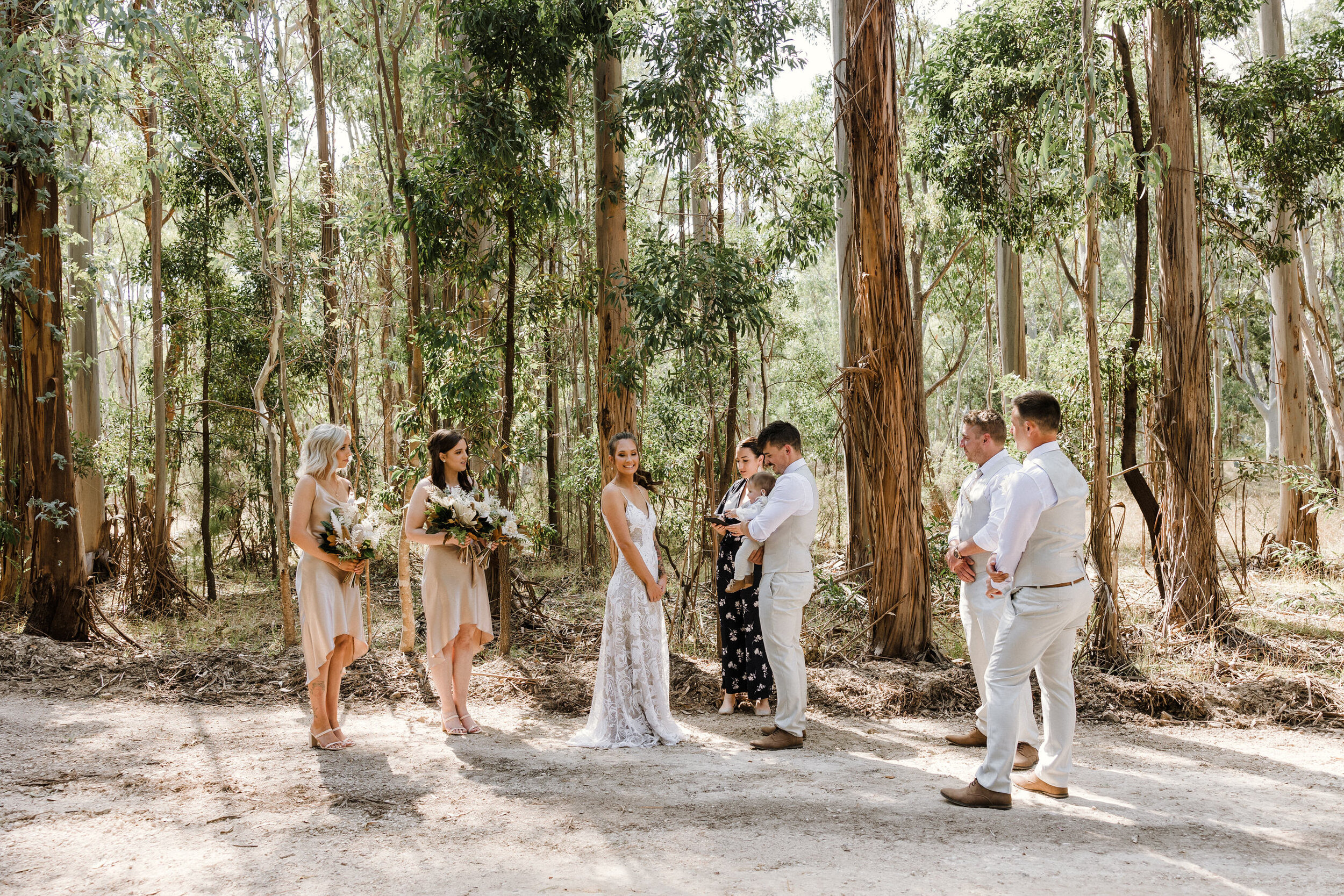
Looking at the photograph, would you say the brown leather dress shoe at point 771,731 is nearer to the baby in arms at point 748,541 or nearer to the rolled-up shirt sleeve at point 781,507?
the baby in arms at point 748,541

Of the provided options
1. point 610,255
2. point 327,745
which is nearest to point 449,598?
point 327,745

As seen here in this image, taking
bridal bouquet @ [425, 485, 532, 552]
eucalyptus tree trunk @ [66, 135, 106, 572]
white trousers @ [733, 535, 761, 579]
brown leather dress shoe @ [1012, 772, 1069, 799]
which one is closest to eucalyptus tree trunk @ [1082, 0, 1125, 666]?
white trousers @ [733, 535, 761, 579]

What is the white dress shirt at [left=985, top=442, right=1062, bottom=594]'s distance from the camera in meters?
4.23

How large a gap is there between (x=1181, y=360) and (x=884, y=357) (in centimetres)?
302

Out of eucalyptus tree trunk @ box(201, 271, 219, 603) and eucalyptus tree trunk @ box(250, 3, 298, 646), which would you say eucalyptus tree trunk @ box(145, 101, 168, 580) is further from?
eucalyptus tree trunk @ box(250, 3, 298, 646)

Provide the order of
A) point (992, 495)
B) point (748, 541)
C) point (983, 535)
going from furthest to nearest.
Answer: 1. point (748, 541)
2. point (992, 495)
3. point (983, 535)

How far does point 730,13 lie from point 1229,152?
606 cm

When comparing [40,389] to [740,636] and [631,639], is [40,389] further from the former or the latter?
[740,636]

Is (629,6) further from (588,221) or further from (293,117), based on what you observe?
(588,221)

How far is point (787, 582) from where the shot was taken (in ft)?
17.7

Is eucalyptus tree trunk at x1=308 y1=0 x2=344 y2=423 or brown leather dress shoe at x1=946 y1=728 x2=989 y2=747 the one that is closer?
brown leather dress shoe at x1=946 y1=728 x2=989 y2=747

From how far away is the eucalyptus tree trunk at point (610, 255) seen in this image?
7684 millimetres

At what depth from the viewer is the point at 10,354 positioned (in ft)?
27.6

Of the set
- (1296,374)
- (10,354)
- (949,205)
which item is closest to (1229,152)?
(949,205)
